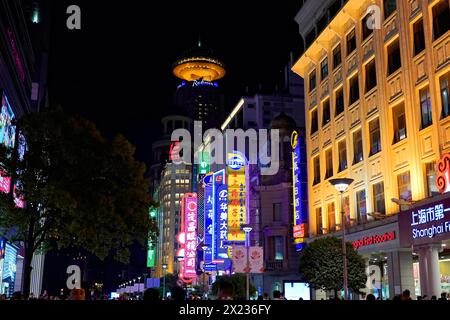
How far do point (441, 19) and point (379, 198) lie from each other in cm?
1055

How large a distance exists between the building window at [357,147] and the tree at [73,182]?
15249mm

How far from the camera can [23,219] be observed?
23.0 m

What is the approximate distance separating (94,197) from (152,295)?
1463cm

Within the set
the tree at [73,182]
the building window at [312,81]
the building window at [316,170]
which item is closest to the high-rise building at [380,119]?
the building window at [316,170]

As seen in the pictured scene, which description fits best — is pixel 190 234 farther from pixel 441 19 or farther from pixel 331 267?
pixel 441 19

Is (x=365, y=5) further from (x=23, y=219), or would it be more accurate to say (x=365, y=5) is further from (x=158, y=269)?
(x=158, y=269)

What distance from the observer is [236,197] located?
73.2 meters

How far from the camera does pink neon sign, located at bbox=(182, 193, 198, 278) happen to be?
4022 inches

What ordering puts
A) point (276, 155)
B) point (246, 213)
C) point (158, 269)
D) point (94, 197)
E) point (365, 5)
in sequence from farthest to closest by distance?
point (158, 269), point (246, 213), point (276, 155), point (365, 5), point (94, 197)

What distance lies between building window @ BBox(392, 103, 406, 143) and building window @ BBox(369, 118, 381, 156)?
161 cm

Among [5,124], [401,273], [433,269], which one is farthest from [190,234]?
[433,269]

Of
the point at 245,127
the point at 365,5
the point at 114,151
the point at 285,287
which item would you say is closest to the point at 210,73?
the point at 245,127

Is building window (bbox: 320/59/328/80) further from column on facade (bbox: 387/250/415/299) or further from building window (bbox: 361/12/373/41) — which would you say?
column on facade (bbox: 387/250/415/299)

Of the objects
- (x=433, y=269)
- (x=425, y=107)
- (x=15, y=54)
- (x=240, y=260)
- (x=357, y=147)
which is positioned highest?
(x=15, y=54)
